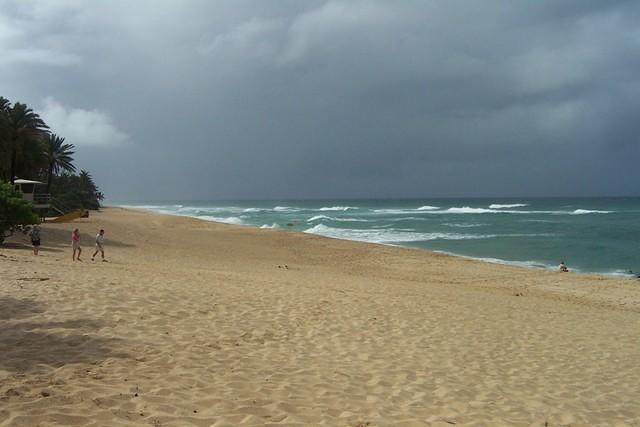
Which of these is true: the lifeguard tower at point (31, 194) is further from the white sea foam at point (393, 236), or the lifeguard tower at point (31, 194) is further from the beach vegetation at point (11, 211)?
the white sea foam at point (393, 236)

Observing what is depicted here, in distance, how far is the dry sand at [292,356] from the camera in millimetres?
4676

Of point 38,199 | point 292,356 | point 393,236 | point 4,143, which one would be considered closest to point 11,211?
point 292,356

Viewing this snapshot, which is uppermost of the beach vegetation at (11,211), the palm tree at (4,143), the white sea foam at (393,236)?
the palm tree at (4,143)

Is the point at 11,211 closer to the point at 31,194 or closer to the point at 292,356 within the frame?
the point at 292,356

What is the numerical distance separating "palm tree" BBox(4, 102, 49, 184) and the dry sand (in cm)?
3321

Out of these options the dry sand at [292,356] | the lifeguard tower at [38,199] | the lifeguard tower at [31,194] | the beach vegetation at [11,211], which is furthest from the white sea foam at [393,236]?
the dry sand at [292,356]

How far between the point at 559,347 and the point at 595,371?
1.27 meters

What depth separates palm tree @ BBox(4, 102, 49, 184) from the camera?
40.2m

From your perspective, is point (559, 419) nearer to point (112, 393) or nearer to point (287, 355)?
point (287, 355)

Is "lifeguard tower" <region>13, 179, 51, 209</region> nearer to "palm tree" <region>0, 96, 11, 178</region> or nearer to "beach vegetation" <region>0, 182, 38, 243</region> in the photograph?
"palm tree" <region>0, 96, 11, 178</region>

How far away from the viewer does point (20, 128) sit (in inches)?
1618

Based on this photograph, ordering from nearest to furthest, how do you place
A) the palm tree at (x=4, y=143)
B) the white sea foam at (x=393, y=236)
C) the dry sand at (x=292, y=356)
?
the dry sand at (x=292, y=356) < the palm tree at (x=4, y=143) < the white sea foam at (x=393, y=236)

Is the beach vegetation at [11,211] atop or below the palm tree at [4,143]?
below

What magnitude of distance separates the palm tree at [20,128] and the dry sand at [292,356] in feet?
109
